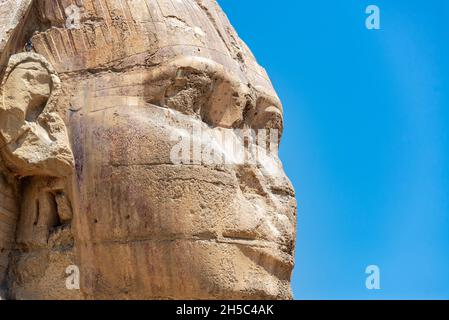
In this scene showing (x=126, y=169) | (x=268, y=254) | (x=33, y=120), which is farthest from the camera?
(x=33, y=120)

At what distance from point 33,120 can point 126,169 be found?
36.7 inches

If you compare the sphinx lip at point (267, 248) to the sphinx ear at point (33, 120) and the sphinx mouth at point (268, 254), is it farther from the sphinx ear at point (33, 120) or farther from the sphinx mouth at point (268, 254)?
the sphinx ear at point (33, 120)

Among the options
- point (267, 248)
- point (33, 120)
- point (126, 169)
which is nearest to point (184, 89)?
point (126, 169)

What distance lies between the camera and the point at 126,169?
9383mm

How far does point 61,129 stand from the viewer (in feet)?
31.6

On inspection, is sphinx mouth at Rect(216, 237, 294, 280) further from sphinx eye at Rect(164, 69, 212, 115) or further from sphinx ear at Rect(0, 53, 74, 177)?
sphinx ear at Rect(0, 53, 74, 177)

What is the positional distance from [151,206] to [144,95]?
0.94m

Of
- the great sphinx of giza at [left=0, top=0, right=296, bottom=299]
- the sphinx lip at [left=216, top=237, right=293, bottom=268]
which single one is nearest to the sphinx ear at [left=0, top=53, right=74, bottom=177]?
the great sphinx of giza at [left=0, top=0, right=296, bottom=299]

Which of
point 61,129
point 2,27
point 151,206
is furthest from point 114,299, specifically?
point 2,27

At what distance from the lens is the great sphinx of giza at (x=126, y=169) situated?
9.30 m

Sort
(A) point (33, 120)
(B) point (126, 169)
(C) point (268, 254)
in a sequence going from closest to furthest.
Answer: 1. (B) point (126, 169)
2. (C) point (268, 254)
3. (A) point (33, 120)

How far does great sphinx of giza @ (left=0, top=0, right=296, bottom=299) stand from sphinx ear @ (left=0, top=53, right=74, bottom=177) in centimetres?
1

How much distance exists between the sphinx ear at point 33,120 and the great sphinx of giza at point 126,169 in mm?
11

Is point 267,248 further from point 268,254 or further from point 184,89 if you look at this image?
point 184,89
